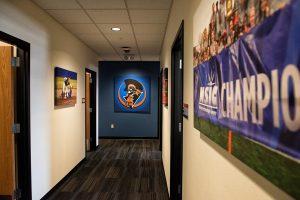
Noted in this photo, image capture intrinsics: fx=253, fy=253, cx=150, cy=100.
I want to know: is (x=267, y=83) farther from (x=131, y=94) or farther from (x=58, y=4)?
(x=131, y=94)

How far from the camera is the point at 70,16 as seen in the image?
10.4 ft

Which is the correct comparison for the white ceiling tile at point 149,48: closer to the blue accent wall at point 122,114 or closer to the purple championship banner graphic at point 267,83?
the blue accent wall at point 122,114

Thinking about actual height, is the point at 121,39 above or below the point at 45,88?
above

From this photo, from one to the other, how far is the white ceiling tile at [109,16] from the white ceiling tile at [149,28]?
Answer: 0.29 m

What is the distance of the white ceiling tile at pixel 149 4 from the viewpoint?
2701 mm

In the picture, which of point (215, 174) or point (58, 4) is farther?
point (58, 4)

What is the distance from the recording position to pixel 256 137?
579mm

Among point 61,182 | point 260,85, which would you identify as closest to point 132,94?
point 61,182

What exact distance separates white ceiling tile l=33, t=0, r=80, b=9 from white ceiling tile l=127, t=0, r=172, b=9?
0.60 meters

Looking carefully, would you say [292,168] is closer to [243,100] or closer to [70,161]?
[243,100]

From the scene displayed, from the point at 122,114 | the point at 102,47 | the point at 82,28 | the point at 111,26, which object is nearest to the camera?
the point at 111,26

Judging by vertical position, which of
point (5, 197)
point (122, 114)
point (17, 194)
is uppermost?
point (122, 114)

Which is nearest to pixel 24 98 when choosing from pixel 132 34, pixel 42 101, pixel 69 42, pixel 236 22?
pixel 42 101

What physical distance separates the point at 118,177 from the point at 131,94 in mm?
3672
